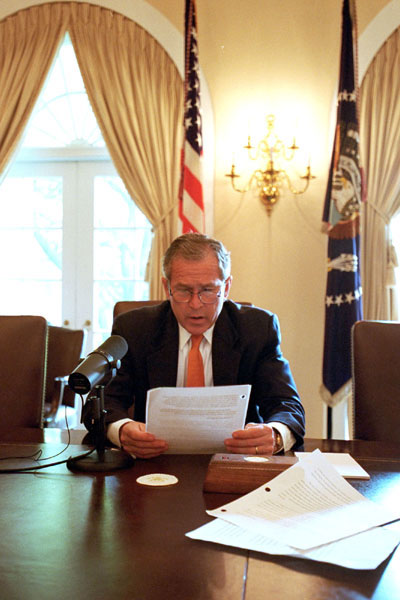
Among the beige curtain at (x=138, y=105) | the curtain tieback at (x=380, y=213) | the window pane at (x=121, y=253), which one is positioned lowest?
the window pane at (x=121, y=253)

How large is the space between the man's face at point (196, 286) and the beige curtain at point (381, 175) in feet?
8.22

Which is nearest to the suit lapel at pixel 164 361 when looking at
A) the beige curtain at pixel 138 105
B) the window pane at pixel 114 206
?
the beige curtain at pixel 138 105

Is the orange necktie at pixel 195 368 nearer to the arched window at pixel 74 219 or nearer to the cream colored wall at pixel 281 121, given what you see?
the cream colored wall at pixel 281 121

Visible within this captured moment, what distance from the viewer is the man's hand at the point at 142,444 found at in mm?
1604

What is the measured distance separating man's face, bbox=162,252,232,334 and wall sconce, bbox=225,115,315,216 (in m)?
2.48

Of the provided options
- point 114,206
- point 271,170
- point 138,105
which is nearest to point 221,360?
point 271,170

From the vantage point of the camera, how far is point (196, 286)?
2047 mm

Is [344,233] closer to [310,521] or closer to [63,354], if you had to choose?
[63,354]

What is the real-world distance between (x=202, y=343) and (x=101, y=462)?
2.32 feet

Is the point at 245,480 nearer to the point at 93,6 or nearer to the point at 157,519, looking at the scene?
the point at 157,519

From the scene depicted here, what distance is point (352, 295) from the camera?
394cm

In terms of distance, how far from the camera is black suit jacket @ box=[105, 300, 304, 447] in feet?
6.72

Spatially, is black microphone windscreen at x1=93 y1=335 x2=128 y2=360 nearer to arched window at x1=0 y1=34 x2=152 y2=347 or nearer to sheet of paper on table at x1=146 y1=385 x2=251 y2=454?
sheet of paper on table at x1=146 y1=385 x2=251 y2=454

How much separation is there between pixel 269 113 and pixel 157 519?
3807 millimetres
